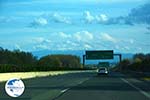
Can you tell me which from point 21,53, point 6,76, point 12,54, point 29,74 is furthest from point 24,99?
point 21,53

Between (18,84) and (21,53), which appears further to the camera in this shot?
(21,53)

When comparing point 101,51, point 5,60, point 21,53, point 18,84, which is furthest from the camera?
point 21,53

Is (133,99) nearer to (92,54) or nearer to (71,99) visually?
(71,99)

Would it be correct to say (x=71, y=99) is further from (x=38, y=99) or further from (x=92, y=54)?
(x=92, y=54)

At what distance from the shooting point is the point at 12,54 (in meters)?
180

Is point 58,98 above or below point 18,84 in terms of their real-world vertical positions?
below

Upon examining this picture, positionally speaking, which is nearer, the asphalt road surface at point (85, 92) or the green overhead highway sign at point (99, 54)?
the asphalt road surface at point (85, 92)

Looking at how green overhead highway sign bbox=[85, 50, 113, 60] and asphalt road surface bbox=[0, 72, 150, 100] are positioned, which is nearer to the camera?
asphalt road surface bbox=[0, 72, 150, 100]

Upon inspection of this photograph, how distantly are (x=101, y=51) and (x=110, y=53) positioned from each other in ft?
8.41

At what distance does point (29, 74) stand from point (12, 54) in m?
109

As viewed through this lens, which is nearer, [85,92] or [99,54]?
[85,92]

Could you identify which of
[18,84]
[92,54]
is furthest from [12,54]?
[18,84]

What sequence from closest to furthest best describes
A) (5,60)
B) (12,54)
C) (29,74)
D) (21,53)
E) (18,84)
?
1. (18,84)
2. (29,74)
3. (5,60)
4. (12,54)
5. (21,53)

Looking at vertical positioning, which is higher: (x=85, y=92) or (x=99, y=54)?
(x=99, y=54)
